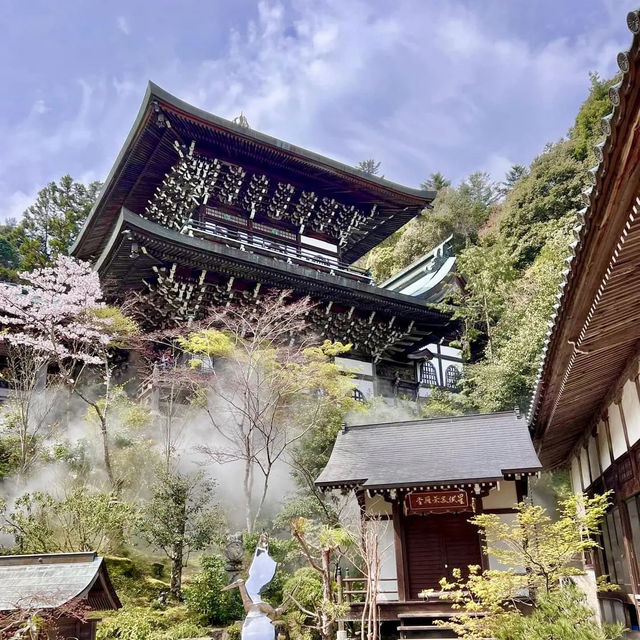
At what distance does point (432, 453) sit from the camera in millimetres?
12109

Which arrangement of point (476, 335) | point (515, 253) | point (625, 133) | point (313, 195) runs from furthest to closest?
point (515, 253) < point (476, 335) < point (313, 195) < point (625, 133)

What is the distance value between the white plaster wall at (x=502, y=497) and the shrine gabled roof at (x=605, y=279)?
2.97 meters

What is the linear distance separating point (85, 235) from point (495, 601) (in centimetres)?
1909

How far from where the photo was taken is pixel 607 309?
16.4ft

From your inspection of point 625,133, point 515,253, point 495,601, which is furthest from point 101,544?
point 515,253

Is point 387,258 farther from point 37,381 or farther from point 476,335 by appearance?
point 37,381

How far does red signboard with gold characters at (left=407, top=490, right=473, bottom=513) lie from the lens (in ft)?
35.8

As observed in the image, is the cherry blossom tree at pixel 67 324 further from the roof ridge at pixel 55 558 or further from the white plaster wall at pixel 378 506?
the roof ridge at pixel 55 558

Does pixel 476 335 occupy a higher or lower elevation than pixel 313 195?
lower

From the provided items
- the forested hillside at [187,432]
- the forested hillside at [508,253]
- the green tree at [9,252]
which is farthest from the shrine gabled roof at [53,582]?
the green tree at [9,252]

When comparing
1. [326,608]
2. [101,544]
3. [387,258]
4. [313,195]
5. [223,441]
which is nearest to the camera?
[326,608]

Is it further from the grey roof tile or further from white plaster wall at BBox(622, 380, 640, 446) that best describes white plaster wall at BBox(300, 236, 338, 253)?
the grey roof tile

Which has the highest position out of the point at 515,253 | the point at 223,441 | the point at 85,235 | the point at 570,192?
the point at 570,192

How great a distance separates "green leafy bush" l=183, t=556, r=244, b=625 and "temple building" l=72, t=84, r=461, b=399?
8.01m
